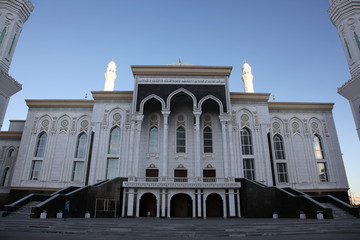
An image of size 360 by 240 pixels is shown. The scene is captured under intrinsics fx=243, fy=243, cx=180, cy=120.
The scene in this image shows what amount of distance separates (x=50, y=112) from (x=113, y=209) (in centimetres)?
1292

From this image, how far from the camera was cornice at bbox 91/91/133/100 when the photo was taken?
76.8 feet

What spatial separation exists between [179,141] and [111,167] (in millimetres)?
6575

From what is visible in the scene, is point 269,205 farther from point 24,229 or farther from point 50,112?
point 50,112

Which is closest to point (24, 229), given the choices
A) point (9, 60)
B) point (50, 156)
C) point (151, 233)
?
point (151, 233)

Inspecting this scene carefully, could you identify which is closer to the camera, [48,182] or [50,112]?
[48,182]

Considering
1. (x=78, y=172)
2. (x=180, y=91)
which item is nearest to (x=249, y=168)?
(x=180, y=91)

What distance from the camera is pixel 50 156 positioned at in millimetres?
22750

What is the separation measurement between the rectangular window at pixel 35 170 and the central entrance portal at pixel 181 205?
1289 cm

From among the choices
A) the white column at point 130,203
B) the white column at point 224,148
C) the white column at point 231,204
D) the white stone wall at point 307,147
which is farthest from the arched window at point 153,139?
the white stone wall at point 307,147

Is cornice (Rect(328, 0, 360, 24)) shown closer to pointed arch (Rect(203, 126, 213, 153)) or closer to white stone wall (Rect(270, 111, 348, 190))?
white stone wall (Rect(270, 111, 348, 190))

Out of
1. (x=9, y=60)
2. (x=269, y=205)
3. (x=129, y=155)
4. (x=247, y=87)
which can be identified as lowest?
(x=269, y=205)

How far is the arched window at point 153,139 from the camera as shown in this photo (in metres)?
22.4

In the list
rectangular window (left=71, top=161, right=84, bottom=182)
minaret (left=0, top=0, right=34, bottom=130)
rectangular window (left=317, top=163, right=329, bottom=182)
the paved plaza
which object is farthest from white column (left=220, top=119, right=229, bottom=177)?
minaret (left=0, top=0, right=34, bottom=130)

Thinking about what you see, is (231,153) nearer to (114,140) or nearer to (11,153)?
(114,140)
